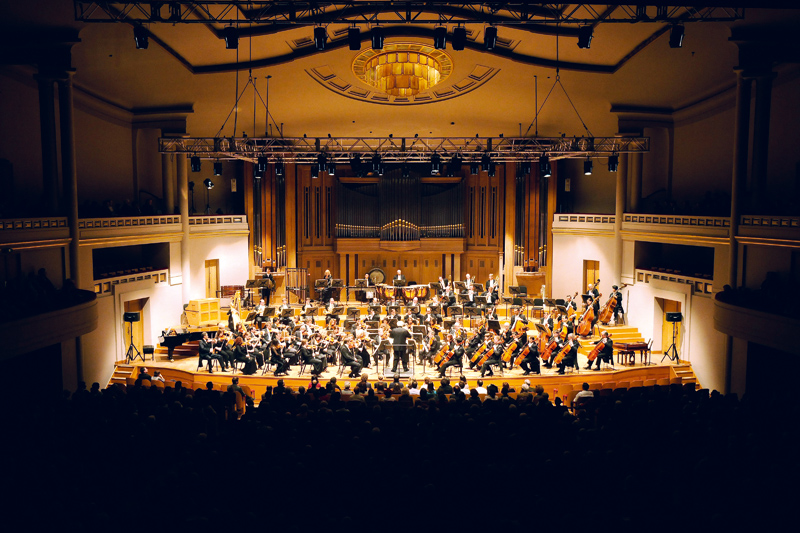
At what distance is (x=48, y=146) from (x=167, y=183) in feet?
14.6

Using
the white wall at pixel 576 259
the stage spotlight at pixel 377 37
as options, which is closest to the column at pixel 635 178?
the white wall at pixel 576 259

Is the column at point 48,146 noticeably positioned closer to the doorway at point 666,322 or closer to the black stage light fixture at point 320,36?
the black stage light fixture at point 320,36

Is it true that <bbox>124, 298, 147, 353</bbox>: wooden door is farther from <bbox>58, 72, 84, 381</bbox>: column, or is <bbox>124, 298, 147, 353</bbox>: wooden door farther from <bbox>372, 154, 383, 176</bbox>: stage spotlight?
<bbox>372, 154, 383, 176</bbox>: stage spotlight

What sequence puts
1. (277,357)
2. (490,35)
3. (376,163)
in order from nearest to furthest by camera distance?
(490,35) → (277,357) → (376,163)

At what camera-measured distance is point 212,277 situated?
56.4 ft

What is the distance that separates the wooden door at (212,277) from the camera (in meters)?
17.1

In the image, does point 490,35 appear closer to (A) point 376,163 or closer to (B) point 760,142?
(A) point 376,163

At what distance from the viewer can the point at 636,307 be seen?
48.9 feet

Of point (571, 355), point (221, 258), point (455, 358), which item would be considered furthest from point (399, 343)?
point (221, 258)

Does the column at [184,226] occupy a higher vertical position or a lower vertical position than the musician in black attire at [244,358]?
higher

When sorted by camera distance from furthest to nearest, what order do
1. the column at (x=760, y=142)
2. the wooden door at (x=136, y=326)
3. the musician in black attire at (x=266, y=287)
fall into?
the musician in black attire at (x=266, y=287) → the wooden door at (x=136, y=326) → the column at (x=760, y=142)

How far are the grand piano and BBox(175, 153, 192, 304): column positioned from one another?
8.92ft

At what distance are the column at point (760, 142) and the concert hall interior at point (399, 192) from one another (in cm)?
4

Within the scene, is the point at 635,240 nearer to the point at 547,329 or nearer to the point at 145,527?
the point at 547,329
